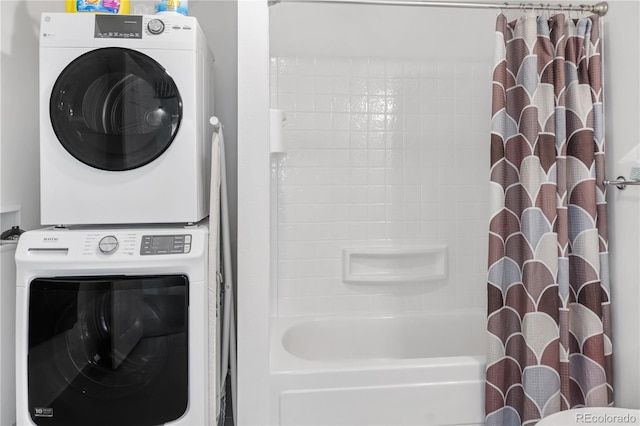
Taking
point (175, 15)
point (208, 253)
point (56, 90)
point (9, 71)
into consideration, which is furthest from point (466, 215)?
point (9, 71)

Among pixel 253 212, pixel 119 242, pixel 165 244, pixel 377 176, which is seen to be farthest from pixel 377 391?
pixel 377 176

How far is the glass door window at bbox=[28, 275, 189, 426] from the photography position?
1.36m

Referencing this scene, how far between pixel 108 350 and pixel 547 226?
161 centimetres

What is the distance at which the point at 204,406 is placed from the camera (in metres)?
1.42

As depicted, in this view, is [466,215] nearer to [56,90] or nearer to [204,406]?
[204,406]

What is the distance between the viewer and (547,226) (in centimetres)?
157

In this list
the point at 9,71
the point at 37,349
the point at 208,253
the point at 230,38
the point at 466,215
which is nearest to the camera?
the point at 37,349

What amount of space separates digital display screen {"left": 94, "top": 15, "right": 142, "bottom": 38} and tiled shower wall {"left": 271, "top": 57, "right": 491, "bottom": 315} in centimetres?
92

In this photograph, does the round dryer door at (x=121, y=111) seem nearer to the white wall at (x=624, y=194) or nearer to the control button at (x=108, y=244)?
the control button at (x=108, y=244)

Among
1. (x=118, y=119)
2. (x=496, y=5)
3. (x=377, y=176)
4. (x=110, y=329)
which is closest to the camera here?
(x=110, y=329)

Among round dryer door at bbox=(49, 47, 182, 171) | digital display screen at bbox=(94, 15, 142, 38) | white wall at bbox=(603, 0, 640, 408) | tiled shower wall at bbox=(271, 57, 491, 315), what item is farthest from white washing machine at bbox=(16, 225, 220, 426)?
white wall at bbox=(603, 0, 640, 408)

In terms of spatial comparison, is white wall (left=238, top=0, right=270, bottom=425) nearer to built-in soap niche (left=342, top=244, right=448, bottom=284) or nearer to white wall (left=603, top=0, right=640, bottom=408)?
built-in soap niche (left=342, top=244, right=448, bottom=284)

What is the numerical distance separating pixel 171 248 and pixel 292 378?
0.65 m

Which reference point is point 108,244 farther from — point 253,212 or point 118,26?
point 118,26
